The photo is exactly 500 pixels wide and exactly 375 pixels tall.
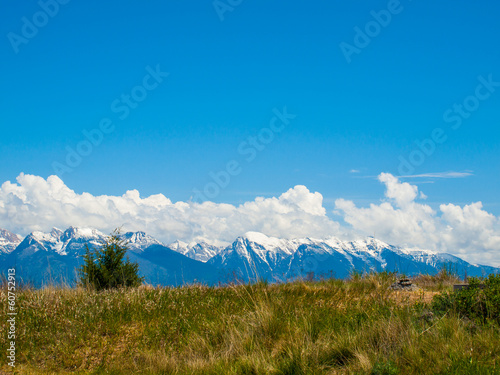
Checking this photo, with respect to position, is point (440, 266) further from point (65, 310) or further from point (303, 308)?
point (65, 310)

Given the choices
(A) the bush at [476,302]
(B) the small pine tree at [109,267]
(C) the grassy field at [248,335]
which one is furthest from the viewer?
(B) the small pine tree at [109,267]

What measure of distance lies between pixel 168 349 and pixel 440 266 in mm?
11810

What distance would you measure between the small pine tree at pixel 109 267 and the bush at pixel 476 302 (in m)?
11.7

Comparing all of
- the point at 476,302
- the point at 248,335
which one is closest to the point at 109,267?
the point at 248,335

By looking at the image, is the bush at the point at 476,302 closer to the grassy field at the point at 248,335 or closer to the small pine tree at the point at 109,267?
the grassy field at the point at 248,335

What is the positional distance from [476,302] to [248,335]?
410 centimetres

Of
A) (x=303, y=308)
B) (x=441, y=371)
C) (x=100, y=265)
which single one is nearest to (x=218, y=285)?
(x=303, y=308)

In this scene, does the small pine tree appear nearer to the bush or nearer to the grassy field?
the grassy field

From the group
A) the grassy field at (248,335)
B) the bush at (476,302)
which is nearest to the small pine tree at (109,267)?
the grassy field at (248,335)

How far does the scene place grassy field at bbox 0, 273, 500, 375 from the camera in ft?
19.0

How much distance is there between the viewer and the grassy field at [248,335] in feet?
19.0

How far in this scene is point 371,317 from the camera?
749 centimetres

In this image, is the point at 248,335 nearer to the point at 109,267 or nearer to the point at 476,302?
the point at 476,302

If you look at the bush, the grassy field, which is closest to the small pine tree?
the grassy field
